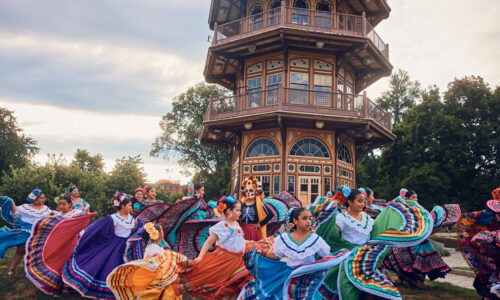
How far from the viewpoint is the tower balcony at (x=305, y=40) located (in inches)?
664

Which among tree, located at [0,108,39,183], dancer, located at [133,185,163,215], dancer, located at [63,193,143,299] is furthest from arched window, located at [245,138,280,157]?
tree, located at [0,108,39,183]

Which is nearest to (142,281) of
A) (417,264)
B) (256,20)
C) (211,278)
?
(211,278)

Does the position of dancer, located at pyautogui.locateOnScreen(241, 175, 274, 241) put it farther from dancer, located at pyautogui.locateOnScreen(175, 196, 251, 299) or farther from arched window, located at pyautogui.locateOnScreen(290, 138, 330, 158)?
arched window, located at pyautogui.locateOnScreen(290, 138, 330, 158)

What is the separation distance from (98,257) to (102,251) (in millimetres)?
132

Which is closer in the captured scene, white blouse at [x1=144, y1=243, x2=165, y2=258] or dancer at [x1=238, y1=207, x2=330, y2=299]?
dancer at [x1=238, y1=207, x2=330, y2=299]

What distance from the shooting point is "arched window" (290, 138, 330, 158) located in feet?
57.7

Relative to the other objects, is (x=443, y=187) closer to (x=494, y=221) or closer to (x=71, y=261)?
(x=494, y=221)

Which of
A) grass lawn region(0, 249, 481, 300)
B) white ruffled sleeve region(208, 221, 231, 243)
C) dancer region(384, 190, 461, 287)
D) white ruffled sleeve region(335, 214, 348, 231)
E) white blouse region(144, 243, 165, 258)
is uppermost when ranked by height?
white ruffled sleeve region(335, 214, 348, 231)

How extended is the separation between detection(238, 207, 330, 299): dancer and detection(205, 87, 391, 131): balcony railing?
11.9 meters

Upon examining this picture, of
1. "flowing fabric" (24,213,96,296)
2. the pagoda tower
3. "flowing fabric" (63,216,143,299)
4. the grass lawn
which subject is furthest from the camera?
the pagoda tower

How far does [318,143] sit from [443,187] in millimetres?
10365

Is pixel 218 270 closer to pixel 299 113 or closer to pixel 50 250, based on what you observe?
pixel 50 250

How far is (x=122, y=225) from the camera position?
6957mm

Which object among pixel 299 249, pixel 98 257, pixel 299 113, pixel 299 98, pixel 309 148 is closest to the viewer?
pixel 299 249
